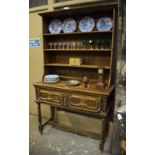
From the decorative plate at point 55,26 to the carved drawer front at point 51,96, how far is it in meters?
1.03

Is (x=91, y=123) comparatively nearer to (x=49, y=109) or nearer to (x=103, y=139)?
(x=103, y=139)

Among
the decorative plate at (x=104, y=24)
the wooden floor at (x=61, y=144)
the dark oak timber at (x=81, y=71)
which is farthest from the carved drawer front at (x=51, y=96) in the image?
the decorative plate at (x=104, y=24)

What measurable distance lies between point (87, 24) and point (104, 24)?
0.27 meters

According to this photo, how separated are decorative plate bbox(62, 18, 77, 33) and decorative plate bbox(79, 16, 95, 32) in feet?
0.40

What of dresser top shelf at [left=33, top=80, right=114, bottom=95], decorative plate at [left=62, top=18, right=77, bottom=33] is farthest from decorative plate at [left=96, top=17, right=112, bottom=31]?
dresser top shelf at [left=33, top=80, right=114, bottom=95]

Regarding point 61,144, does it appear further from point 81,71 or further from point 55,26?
point 55,26

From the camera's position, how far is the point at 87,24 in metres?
2.35

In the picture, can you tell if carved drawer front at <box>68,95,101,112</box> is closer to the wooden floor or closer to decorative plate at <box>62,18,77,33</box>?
the wooden floor

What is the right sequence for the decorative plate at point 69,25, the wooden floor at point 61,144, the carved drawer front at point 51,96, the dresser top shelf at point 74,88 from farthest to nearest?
the decorative plate at point 69,25 → the carved drawer front at point 51,96 → the wooden floor at point 61,144 → the dresser top shelf at point 74,88

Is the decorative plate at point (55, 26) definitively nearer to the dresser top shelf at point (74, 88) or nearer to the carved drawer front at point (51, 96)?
the dresser top shelf at point (74, 88)

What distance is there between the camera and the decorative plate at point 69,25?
2.45 m

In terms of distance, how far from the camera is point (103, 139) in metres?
2.12

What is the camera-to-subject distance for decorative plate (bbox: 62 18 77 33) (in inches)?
96.5
